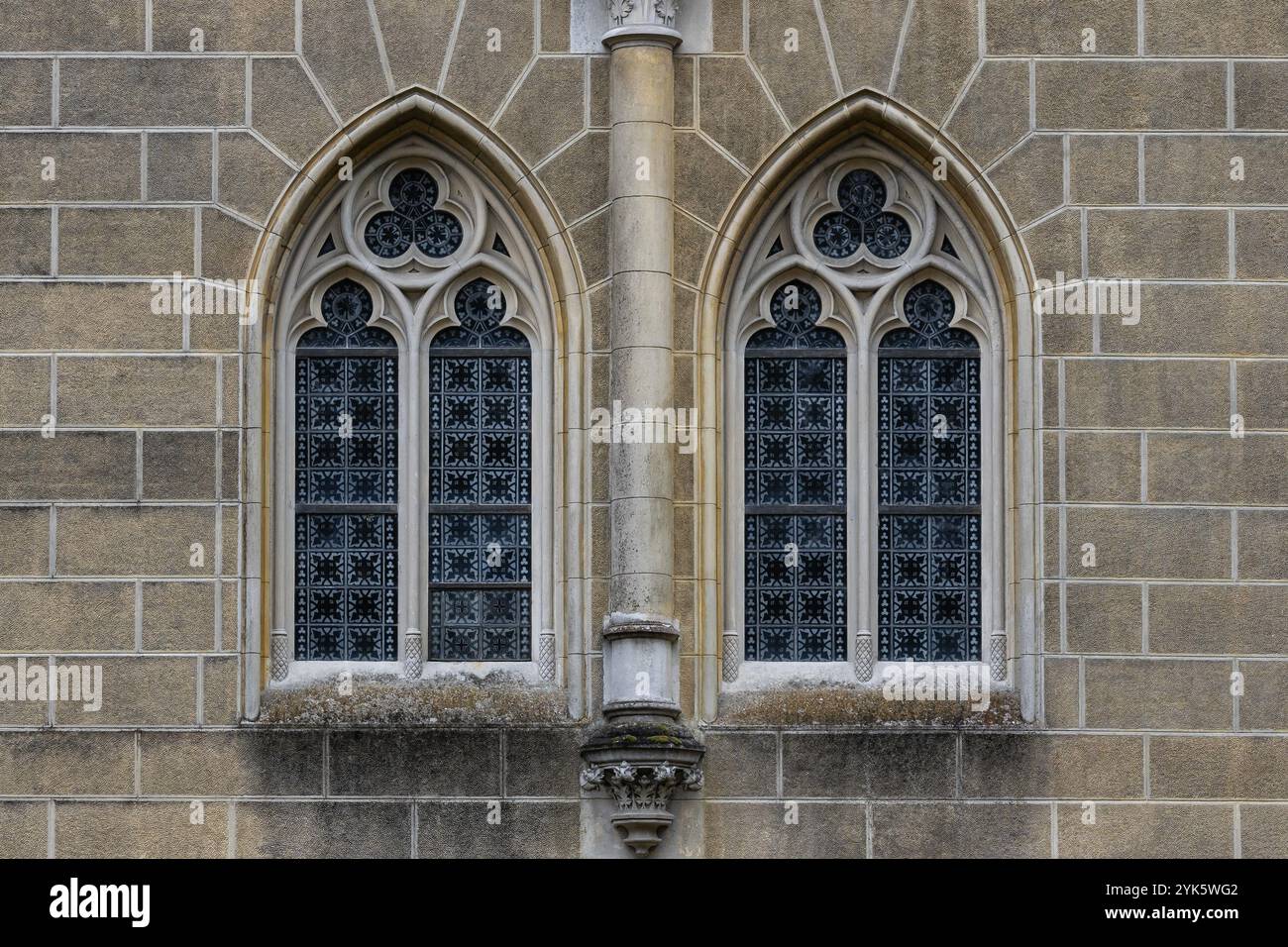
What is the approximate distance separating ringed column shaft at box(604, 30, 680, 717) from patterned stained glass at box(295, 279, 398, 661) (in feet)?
4.64

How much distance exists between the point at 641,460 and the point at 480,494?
1124 millimetres

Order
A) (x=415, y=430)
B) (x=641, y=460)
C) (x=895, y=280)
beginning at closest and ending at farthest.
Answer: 1. (x=641, y=460)
2. (x=415, y=430)
3. (x=895, y=280)

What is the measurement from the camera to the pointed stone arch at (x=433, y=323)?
16.8 metres

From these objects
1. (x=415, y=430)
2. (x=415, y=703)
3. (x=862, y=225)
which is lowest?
(x=415, y=703)

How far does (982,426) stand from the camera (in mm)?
17188

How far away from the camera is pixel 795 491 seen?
56.4ft

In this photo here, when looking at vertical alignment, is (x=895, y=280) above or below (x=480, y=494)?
above

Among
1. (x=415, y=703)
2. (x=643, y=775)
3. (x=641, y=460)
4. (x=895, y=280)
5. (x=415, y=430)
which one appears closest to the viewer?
(x=643, y=775)

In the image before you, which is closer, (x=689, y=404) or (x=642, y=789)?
(x=642, y=789)

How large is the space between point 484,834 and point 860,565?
→ 2745mm

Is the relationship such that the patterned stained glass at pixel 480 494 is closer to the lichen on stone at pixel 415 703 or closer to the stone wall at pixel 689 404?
the lichen on stone at pixel 415 703

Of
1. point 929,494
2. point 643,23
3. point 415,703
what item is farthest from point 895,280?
point 415,703

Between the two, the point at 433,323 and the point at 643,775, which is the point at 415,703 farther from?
the point at 433,323
